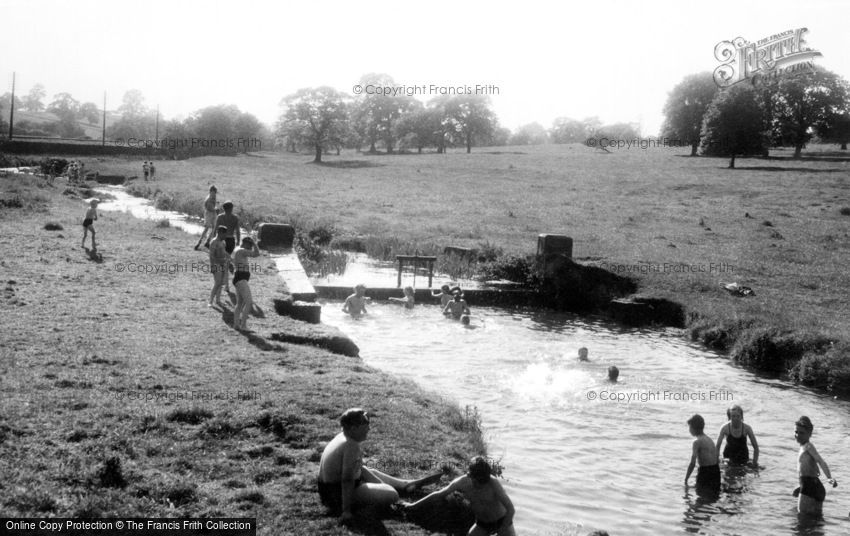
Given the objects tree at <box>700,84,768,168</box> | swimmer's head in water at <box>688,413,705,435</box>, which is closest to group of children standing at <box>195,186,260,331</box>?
swimmer's head in water at <box>688,413,705,435</box>

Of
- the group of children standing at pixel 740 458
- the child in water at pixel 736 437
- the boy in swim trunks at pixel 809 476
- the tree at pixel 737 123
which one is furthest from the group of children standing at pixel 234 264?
the tree at pixel 737 123

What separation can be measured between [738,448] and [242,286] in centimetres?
868

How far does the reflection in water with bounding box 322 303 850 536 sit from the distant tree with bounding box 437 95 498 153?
315 feet

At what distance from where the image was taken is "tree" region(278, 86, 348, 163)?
9606cm

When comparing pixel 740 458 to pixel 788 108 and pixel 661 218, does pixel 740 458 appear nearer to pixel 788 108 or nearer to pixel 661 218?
pixel 661 218

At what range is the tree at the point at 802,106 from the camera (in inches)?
3056

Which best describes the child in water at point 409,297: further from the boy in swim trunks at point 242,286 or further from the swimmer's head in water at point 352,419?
the swimmer's head in water at point 352,419

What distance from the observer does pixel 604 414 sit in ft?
42.8

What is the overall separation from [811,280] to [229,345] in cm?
2009

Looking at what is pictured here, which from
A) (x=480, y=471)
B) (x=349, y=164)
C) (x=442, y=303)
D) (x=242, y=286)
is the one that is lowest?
(x=442, y=303)

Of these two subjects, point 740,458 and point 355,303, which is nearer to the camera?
point 740,458

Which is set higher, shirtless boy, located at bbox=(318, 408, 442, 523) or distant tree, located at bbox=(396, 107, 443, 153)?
distant tree, located at bbox=(396, 107, 443, 153)

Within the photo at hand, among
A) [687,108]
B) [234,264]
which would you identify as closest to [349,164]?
[687,108]

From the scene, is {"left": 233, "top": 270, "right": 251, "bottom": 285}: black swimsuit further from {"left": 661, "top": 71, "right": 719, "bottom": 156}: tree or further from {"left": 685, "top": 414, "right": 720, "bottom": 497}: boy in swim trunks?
{"left": 661, "top": 71, "right": 719, "bottom": 156}: tree
